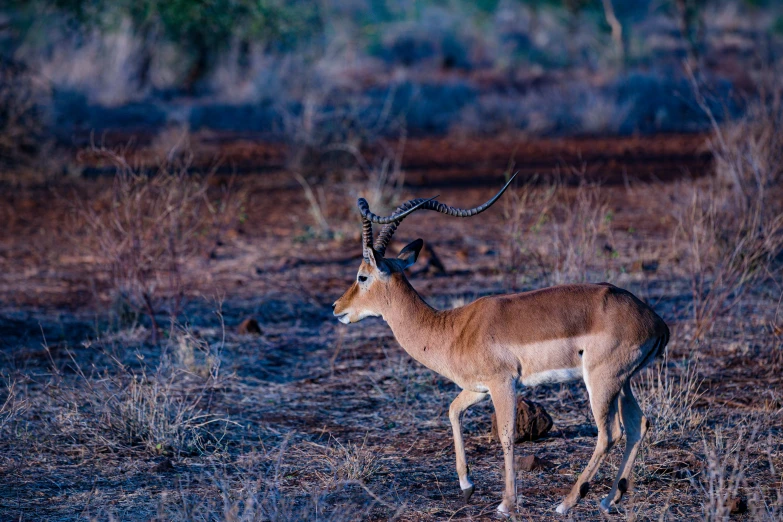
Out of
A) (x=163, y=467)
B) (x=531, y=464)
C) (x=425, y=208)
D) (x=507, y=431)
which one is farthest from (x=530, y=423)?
(x=163, y=467)

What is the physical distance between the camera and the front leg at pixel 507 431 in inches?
196

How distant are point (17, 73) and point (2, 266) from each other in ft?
13.7

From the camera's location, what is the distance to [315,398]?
22.5 ft

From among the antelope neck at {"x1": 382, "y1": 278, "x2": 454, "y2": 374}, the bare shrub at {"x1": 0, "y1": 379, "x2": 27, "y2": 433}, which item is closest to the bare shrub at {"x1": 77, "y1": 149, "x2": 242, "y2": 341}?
the bare shrub at {"x1": 0, "y1": 379, "x2": 27, "y2": 433}

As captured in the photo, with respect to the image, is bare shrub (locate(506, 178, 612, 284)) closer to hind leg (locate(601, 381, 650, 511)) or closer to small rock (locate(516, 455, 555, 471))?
small rock (locate(516, 455, 555, 471))

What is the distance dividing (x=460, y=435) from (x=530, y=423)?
0.96m

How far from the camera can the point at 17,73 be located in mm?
12984

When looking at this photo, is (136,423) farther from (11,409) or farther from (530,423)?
(530,423)

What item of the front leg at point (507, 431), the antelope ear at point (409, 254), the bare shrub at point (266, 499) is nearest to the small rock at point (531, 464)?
the front leg at point (507, 431)

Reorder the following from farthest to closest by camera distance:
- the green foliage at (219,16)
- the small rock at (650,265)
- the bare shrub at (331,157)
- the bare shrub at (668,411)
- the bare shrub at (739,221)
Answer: the green foliage at (219,16), the bare shrub at (331,157), the small rock at (650,265), the bare shrub at (739,221), the bare shrub at (668,411)

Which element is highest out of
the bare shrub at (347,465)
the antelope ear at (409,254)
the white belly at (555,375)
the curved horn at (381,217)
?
the curved horn at (381,217)

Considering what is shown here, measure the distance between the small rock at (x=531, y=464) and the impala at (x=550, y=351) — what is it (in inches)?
19.7

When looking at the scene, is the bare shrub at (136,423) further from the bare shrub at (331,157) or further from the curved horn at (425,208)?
the bare shrub at (331,157)

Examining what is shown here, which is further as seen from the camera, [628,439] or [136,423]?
[136,423]
